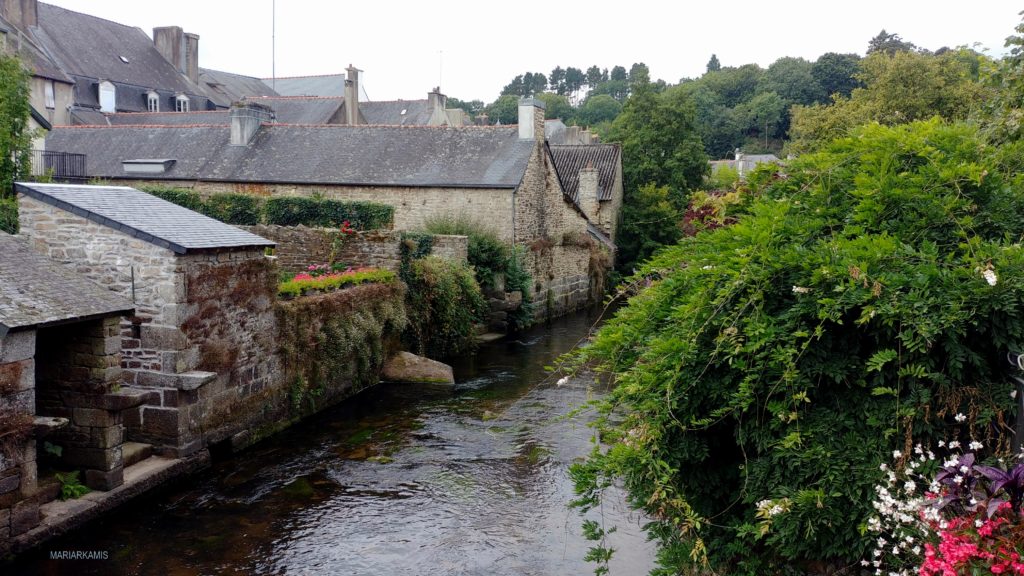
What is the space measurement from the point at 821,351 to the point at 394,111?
1773 inches

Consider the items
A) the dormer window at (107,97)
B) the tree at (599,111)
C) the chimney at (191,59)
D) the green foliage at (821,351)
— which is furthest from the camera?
the tree at (599,111)

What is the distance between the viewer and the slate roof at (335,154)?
2450 cm

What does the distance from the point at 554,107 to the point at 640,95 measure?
88.3 m

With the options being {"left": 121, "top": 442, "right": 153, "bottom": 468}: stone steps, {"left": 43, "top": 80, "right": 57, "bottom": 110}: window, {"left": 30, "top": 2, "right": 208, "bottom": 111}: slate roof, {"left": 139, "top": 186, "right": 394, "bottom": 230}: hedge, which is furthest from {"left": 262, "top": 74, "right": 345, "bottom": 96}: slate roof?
{"left": 121, "top": 442, "right": 153, "bottom": 468}: stone steps

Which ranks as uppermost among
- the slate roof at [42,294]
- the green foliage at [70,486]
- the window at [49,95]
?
the window at [49,95]

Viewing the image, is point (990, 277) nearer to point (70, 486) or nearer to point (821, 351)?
point (821, 351)

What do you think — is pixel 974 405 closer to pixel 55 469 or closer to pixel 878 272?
pixel 878 272

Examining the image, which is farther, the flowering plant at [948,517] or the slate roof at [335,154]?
the slate roof at [335,154]

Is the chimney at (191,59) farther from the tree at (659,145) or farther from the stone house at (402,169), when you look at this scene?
the tree at (659,145)

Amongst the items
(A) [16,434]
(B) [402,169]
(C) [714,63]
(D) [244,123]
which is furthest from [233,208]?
(C) [714,63]

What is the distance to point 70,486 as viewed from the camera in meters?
8.80

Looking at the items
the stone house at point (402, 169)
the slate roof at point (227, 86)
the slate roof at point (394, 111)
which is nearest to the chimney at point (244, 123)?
the stone house at point (402, 169)

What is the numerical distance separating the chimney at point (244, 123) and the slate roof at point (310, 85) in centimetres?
3004

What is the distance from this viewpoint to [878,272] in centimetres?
471
